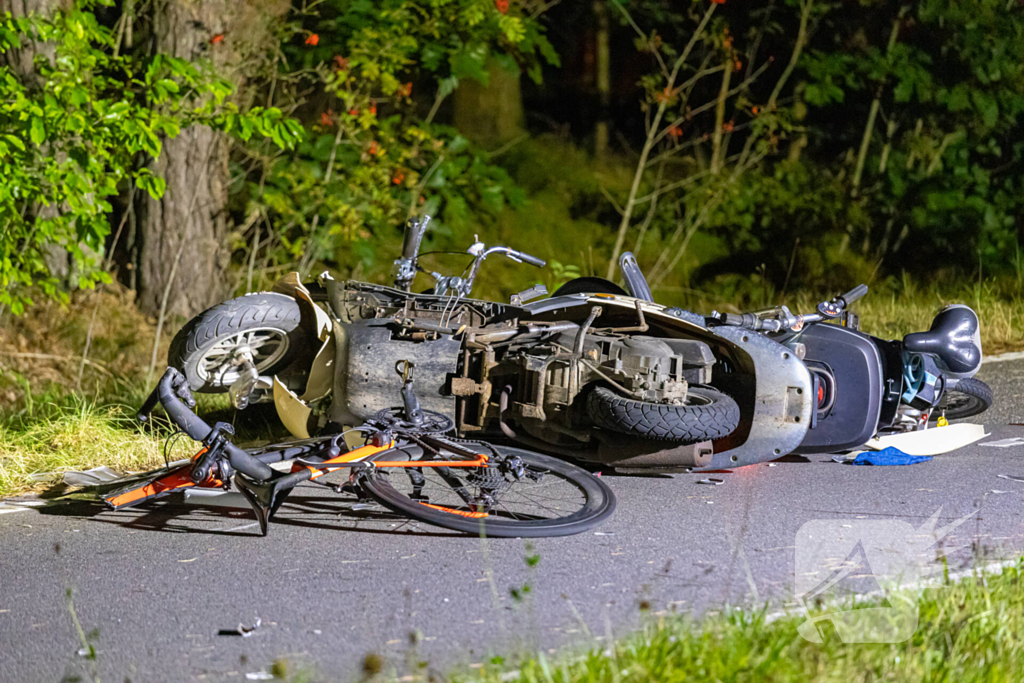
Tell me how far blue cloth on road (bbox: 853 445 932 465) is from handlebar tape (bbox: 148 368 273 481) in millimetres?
3389

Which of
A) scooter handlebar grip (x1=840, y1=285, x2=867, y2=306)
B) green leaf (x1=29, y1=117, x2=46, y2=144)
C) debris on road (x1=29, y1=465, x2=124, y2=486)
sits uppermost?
green leaf (x1=29, y1=117, x2=46, y2=144)

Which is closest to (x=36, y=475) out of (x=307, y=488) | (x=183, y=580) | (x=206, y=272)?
(x=307, y=488)

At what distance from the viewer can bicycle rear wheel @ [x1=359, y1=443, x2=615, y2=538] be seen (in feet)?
15.0

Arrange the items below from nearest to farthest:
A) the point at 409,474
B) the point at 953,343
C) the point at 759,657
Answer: the point at 759,657, the point at 409,474, the point at 953,343

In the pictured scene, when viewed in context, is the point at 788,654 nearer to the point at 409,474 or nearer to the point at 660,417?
the point at 660,417

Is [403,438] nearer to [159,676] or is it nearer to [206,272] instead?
[159,676]

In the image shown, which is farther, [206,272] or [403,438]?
[206,272]

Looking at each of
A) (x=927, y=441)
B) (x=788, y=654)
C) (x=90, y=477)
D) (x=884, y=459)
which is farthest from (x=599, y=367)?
(x=90, y=477)

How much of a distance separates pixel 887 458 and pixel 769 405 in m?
1.06

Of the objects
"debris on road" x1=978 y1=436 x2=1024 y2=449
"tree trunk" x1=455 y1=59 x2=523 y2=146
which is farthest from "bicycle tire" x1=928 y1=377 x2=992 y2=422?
"tree trunk" x1=455 y1=59 x2=523 y2=146

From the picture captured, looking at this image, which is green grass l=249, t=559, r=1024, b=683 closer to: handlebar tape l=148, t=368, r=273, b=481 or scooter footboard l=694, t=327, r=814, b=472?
handlebar tape l=148, t=368, r=273, b=481

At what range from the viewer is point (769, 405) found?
548 centimetres

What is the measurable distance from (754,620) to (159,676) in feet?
6.29

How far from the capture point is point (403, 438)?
16.3 ft
